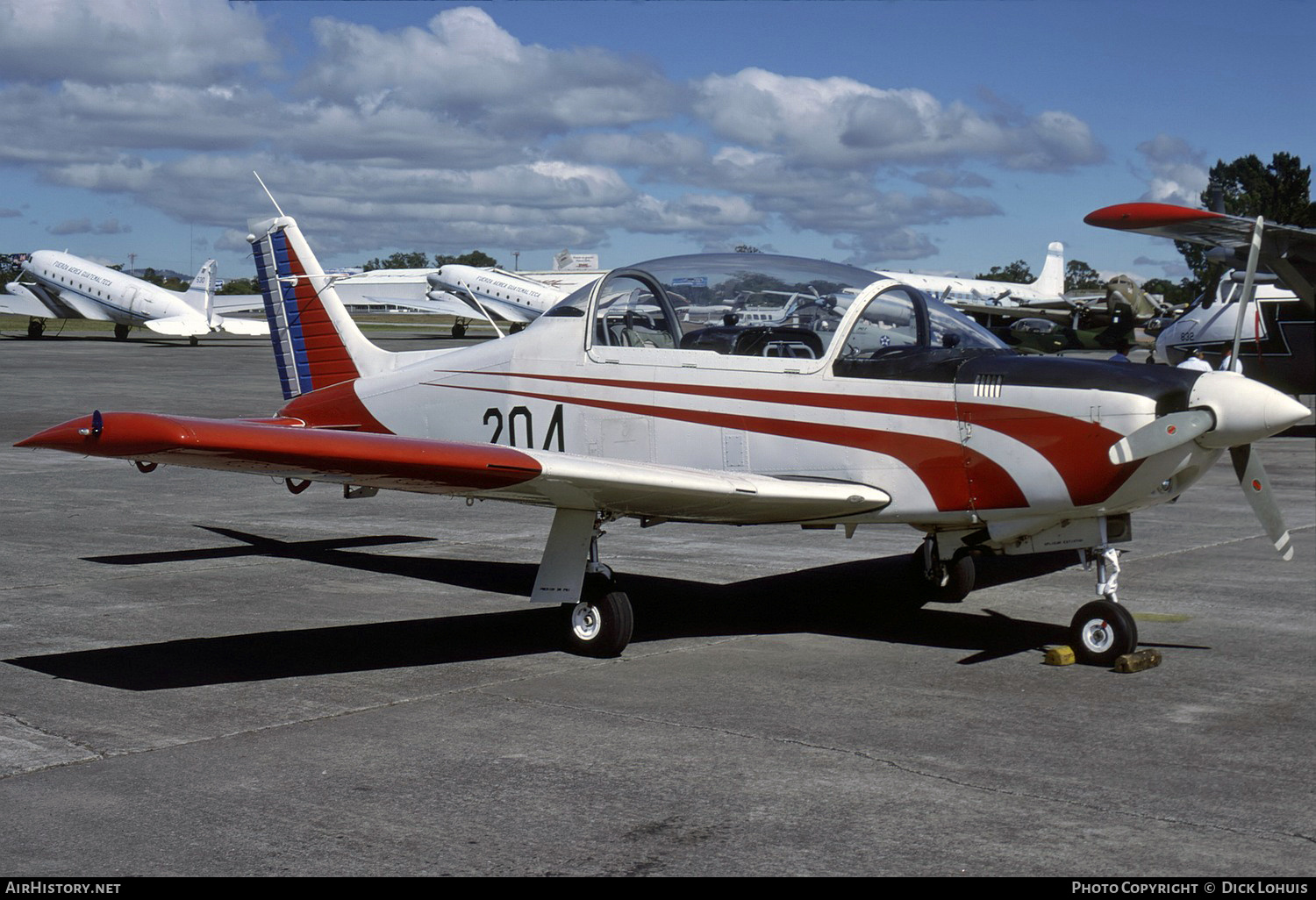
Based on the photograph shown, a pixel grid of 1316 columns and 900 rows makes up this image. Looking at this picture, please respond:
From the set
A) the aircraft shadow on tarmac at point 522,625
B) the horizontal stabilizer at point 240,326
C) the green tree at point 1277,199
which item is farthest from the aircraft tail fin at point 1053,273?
the aircraft shadow on tarmac at point 522,625

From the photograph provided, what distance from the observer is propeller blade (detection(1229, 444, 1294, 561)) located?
6758mm

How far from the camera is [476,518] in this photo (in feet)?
42.2

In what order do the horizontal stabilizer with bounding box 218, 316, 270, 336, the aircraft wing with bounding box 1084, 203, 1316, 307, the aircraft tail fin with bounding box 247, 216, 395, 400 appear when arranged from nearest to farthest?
1. the aircraft wing with bounding box 1084, 203, 1316, 307
2. the aircraft tail fin with bounding box 247, 216, 395, 400
3. the horizontal stabilizer with bounding box 218, 316, 270, 336

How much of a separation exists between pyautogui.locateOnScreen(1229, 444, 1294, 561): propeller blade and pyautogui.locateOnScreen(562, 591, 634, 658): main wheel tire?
3381 mm

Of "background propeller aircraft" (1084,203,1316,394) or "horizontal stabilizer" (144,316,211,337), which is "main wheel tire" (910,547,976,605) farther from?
"horizontal stabilizer" (144,316,211,337)

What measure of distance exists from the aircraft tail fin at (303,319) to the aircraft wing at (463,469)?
3856 millimetres

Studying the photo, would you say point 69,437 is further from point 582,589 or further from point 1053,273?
point 1053,273

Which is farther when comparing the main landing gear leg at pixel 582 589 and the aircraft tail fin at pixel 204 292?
the aircraft tail fin at pixel 204 292

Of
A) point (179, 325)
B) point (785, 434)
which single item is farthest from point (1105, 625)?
point (179, 325)

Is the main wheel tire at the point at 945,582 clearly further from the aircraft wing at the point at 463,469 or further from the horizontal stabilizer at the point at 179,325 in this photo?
the horizontal stabilizer at the point at 179,325

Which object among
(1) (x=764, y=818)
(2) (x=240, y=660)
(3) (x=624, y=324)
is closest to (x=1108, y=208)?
(3) (x=624, y=324)

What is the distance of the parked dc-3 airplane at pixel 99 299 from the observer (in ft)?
174

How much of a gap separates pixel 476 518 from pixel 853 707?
7354 mm

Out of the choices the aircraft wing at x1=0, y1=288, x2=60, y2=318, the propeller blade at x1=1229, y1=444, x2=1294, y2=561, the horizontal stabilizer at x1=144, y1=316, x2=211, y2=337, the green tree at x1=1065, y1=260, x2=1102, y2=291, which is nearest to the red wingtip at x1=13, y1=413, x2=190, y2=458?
the propeller blade at x1=1229, y1=444, x2=1294, y2=561
